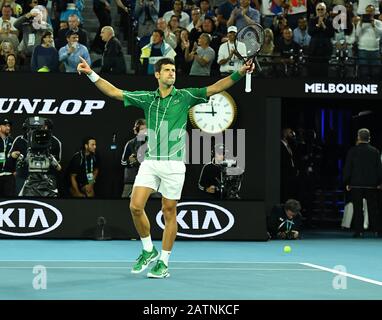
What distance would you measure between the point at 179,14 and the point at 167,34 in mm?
1507

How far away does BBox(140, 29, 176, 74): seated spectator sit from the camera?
1964 centimetres

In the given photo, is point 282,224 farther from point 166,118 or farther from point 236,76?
point 236,76

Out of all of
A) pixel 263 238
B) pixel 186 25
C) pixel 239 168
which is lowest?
pixel 263 238

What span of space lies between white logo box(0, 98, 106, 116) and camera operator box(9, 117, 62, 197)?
739 mm

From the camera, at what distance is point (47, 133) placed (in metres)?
18.5

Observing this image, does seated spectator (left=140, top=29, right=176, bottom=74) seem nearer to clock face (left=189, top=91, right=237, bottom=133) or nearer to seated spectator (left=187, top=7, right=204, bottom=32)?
clock face (left=189, top=91, right=237, bottom=133)

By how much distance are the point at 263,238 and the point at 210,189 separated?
153cm

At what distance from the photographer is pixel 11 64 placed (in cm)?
1944

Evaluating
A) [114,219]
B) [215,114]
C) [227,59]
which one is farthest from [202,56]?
[114,219]

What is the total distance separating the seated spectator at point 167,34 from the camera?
66.8ft

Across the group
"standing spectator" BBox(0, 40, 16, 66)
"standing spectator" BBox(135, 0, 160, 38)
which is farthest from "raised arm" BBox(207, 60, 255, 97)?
"standing spectator" BBox(135, 0, 160, 38)
